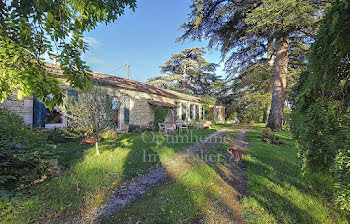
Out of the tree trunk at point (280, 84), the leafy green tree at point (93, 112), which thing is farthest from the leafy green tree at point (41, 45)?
A: the tree trunk at point (280, 84)

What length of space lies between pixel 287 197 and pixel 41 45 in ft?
15.6

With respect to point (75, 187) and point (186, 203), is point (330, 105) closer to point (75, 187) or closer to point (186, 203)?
point (186, 203)

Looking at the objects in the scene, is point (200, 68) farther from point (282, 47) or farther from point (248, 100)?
point (282, 47)

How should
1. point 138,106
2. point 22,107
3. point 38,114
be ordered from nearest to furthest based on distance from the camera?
point 22,107, point 38,114, point 138,106

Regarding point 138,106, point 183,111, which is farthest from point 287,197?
point 183,111

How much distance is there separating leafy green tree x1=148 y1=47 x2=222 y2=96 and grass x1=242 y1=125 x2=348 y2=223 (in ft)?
71.7

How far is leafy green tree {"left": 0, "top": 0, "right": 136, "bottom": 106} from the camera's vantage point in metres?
1.33

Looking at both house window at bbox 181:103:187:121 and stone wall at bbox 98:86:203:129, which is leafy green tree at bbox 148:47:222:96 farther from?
stone wall at bbox 98:86:203:129

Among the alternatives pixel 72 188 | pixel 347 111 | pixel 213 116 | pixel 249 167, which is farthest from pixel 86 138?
pixel 213 116

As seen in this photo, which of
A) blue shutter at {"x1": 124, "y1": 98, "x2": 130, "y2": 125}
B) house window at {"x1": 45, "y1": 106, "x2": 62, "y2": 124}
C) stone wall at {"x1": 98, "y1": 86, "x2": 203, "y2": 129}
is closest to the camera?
house window at {"x1": 45, "y1": 106, "x2": 62, "y2": 124}

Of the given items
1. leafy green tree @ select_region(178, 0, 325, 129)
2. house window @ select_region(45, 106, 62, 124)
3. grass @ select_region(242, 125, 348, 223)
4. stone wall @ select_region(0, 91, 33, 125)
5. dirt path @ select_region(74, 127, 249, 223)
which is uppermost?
leafy green tree @ select_region(178, 0, 325, 129)

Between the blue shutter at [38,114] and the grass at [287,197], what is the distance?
9148 mm

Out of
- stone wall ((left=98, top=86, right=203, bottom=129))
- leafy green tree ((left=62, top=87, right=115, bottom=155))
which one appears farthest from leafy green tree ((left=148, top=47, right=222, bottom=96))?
leafy green tree ((left=62, top=87, right=115, bottom=155))

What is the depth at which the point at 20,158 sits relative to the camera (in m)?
3.01
